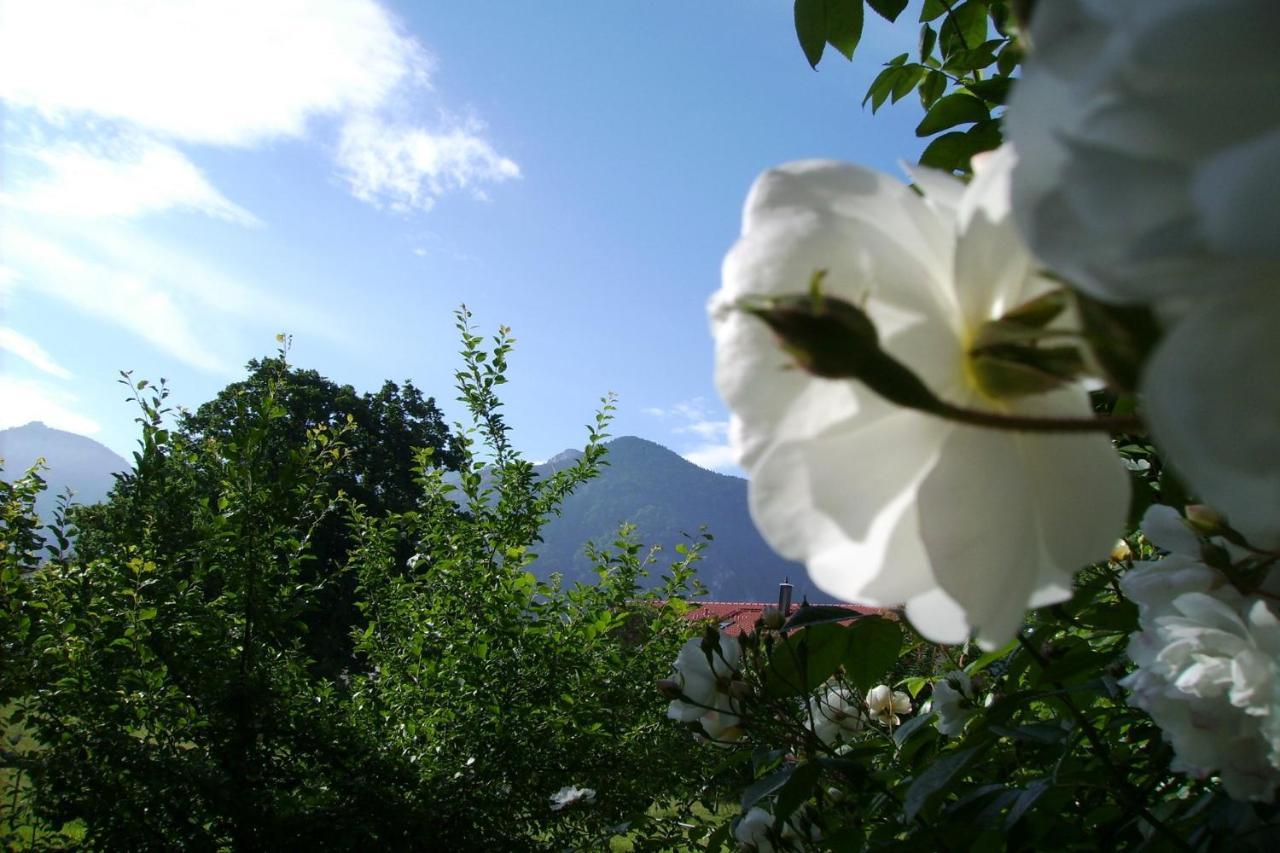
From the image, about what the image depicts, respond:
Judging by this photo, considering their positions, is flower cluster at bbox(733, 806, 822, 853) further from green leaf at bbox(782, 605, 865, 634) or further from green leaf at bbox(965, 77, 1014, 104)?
green leaf at bbox(965, 77, 1014, 104)

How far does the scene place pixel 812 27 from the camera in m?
1.10

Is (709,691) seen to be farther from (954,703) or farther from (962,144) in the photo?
(962,144)

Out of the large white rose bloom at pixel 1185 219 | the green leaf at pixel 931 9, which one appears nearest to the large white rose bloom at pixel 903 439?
the large white rose bloom at pixel 1185 219

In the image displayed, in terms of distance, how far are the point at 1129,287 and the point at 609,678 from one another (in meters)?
4.59

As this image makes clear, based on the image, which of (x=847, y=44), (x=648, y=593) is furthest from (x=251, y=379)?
(x=847, y=44)

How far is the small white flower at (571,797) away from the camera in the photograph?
3.81 meters

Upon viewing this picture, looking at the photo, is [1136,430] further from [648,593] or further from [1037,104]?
[648,593]

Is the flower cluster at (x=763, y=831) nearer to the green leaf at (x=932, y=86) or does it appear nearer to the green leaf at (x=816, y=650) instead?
the green leaf at (x=816, y=650)

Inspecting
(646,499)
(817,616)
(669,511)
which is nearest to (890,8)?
(817,616)

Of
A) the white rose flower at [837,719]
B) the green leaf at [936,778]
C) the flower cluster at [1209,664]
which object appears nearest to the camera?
the flower cluster at [1209,664]

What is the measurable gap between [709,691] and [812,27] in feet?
3.70

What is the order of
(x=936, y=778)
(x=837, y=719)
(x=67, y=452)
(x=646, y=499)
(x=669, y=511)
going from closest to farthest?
1. (x=936, y=778)
2. (x=837, y=719)
3. (x=669, y=511)
4. (x=646, y=499)
5. (x=67, y=452)

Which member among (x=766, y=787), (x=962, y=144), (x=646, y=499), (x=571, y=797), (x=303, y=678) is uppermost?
(x=646, y=499)

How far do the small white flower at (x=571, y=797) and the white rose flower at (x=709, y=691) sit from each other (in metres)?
2.48
